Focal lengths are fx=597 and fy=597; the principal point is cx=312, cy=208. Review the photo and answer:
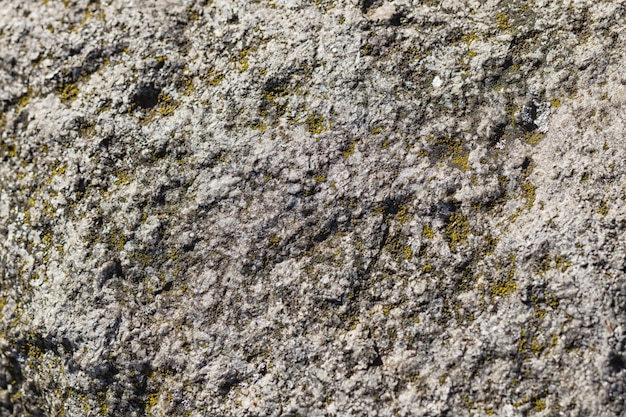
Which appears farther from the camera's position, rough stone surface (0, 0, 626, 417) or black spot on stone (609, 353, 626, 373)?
rough stone surface (0, 0, 626, 417)

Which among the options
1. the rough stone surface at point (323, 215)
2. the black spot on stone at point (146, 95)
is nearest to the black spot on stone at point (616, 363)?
the rough stone surface at point (323, 215)

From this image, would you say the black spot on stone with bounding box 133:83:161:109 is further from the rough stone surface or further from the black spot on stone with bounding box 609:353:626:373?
the black spot on stone with bounding box 609:353:626:373

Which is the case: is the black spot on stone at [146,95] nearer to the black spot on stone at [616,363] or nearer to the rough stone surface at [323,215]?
the rough stone surface at [323,215]

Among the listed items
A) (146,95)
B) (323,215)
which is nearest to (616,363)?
(323,215)

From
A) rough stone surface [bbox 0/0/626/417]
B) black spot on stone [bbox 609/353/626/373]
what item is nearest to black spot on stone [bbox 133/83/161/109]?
rough stone surface [bbox 0/0/626/417]

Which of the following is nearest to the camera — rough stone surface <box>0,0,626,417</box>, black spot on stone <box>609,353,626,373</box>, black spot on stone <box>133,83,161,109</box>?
black spot on stone <box>609,353,626,373</box>

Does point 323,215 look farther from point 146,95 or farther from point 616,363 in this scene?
point 616,363

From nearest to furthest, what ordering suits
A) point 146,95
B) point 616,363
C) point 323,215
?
point 616,363 → point 323,215 → point 146,95

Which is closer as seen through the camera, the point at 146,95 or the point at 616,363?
the point at 616,363

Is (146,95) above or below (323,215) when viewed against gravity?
above
